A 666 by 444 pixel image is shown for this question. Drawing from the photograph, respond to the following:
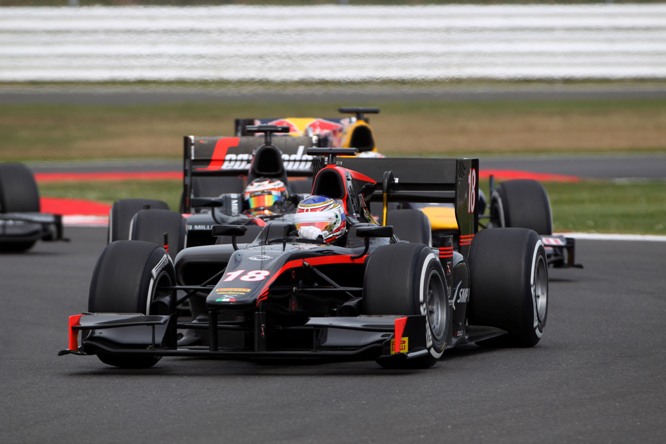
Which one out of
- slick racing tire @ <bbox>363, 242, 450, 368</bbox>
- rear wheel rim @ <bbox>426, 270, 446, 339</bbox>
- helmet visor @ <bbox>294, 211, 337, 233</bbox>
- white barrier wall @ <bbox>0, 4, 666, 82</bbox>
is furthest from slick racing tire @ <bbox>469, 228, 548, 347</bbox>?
white barrier wall @ <bbox>0, 4, 666, 82</bbox>

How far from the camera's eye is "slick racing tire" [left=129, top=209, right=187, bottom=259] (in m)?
13.6

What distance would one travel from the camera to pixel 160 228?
13.6 m

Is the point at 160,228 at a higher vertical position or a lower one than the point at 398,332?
higher

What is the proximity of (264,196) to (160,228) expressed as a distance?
53.2 inches

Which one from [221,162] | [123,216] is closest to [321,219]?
[123,216]

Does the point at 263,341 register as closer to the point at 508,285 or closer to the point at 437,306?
the point at 437,306

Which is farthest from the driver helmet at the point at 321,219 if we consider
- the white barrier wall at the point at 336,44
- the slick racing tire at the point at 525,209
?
the white barrier wall at the point at 336,44

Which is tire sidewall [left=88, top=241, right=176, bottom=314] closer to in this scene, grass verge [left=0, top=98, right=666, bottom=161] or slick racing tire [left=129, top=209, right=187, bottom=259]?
slick racing tire [left=129, top=209, right=187, bottom=259]

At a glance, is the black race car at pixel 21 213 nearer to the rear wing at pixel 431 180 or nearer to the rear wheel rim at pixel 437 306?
the rear wing at pixel 431 180

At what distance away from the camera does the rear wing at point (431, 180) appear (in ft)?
39.1

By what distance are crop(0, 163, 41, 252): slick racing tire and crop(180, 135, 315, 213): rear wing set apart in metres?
3.31

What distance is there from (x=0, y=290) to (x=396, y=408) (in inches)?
318

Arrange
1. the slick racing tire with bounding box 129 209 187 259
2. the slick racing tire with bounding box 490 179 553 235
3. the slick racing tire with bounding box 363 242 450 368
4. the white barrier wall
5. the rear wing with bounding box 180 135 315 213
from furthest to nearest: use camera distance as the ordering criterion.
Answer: the white barrier wall < the rear wing with bounding box 180 135 315 213 < the slick racing tire with bounding box 490 179 553 235 < the slick racing tire with bounding box 129 209 187 259 < the slick racing tire with bounding box 363 242 450 368

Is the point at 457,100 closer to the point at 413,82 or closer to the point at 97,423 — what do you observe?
the point at 413,82
